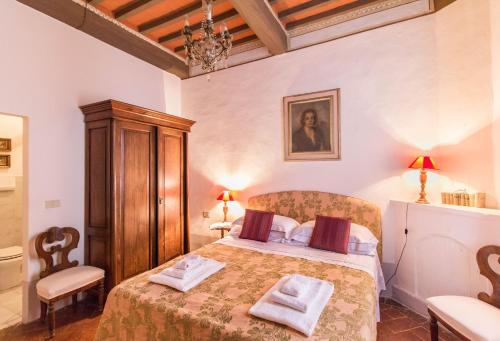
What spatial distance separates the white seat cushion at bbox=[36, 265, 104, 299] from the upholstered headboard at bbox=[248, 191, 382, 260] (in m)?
2.06

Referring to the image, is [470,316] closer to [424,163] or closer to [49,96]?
[424,163]

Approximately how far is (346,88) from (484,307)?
2448 mm

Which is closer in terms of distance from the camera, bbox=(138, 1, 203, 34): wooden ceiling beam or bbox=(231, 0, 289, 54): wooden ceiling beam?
bbox=(231, 0, 289, 54): wooden ceiling beam

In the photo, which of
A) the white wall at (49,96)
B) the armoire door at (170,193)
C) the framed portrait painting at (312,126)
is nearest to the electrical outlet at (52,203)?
the white wall at (49,96)

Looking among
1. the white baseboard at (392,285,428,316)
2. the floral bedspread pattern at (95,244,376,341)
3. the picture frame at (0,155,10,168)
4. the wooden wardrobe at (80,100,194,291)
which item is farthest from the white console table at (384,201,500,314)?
the picture frame at (0,155,10,168)

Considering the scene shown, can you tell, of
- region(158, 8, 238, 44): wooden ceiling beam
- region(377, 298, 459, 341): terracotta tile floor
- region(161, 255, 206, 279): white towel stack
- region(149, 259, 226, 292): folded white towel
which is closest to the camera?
region(149, 259, 226, 292): folded white towel

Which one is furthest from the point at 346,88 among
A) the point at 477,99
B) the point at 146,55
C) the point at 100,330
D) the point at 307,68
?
the point at 100,330

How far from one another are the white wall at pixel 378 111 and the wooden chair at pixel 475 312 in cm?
81

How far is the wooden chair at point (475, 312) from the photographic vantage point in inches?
59.6

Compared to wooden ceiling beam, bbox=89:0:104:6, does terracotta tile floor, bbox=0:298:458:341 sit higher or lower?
lower

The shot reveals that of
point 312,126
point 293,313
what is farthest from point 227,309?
point 312,126

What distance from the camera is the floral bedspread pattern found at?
132 centimetres

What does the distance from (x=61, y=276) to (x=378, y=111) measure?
380 cm

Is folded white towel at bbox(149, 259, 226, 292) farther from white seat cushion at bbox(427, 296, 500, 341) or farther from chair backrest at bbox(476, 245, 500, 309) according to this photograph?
chair backrest at bbox(476, 245, 500, 309)
